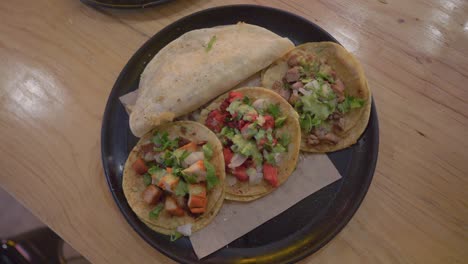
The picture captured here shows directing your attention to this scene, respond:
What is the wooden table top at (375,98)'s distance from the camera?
182cm

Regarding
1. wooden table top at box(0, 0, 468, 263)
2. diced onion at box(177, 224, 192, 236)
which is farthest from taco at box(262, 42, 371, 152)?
diced onion at box(177, 224, 192, 236)

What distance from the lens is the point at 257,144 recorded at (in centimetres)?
184

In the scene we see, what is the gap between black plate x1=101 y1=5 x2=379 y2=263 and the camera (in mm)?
1719

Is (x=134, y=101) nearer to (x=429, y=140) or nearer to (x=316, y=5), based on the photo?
(x=316, y=5)

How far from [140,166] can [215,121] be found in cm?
49

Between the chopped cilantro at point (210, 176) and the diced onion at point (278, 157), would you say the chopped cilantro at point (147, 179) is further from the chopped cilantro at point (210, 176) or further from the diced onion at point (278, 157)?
the diced onion at point (278, 157)

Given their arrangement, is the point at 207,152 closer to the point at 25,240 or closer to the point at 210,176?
the point at 210,176

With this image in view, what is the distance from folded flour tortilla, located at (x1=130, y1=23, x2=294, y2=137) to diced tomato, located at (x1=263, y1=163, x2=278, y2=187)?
0.55 m

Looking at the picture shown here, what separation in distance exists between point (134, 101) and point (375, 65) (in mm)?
1524

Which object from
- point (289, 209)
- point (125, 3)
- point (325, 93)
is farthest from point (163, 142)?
point (125, 3)

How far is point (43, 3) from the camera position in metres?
2.47

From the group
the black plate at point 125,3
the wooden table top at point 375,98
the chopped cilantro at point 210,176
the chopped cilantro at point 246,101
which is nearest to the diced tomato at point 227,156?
the chopped cilantro at point 210,176

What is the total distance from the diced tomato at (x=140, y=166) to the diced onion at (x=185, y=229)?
37cm

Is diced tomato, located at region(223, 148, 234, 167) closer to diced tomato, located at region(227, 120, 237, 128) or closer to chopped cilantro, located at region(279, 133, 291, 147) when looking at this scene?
diced tomato, located at region(227, 120, 237, 128)
